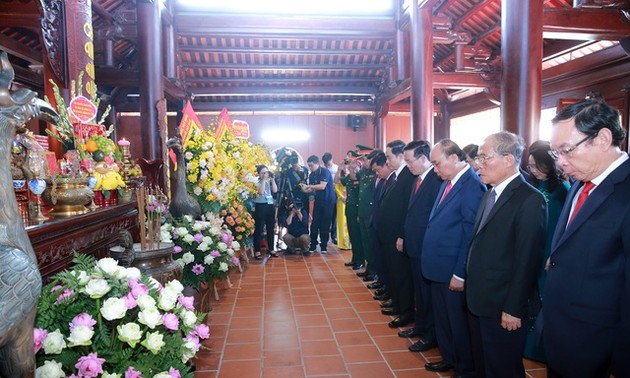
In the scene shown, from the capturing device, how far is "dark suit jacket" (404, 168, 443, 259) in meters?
3.03

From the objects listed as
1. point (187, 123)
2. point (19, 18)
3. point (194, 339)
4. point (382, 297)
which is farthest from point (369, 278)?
point (19, 18)

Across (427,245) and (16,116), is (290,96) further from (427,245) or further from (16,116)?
(16,116)

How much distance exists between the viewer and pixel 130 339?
141cm

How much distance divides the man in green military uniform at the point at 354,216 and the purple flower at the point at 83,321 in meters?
4.33

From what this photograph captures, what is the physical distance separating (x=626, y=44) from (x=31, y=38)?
8809mm

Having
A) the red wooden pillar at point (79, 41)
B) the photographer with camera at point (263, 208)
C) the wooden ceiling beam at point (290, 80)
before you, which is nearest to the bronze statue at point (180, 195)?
the red wooden pillar at point (79, 41)

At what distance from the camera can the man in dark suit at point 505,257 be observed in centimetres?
186

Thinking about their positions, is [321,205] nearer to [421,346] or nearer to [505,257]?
[421,346]

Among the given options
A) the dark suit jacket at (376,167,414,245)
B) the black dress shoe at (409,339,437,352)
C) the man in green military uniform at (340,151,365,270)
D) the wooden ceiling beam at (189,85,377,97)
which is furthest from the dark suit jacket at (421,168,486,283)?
the wooden ceiling beam at (189,85,377,97)

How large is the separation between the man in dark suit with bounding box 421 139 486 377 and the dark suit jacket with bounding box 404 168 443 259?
379 mm

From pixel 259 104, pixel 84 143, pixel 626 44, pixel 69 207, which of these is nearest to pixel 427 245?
pixel 69 207

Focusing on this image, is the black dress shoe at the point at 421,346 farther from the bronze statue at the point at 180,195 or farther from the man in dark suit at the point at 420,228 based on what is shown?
the bronze statue at the point at 180,195

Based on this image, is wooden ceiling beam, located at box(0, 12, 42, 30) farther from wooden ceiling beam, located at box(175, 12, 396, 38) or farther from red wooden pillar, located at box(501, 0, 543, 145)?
red wooden pillar, located at box(501, 0, 543, 145)

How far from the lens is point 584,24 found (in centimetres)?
442
